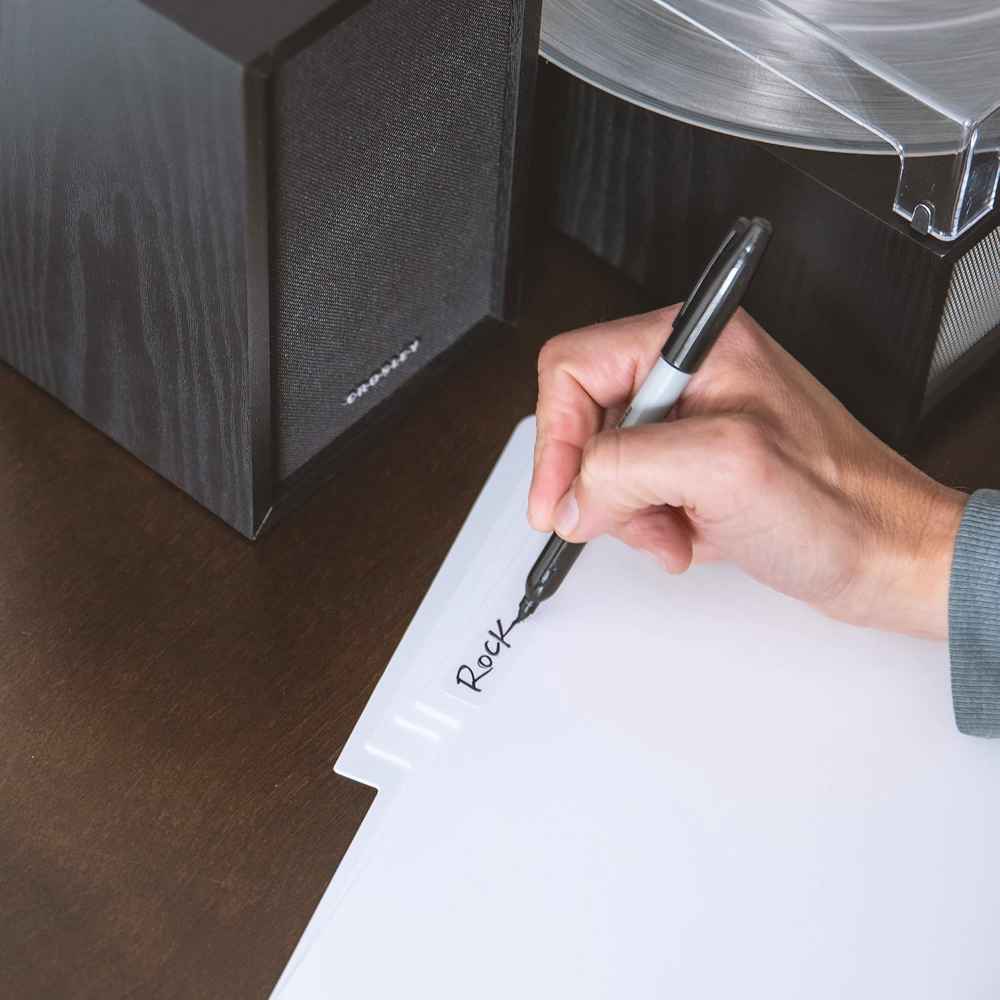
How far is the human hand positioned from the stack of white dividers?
0.10 ft

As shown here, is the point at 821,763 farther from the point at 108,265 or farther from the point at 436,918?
the point at 108,265

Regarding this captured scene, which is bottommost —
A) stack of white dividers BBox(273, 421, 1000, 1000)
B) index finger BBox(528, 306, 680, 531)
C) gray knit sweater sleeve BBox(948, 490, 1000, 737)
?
stack of white dividers BBox(273, 421, 1000, 1000)

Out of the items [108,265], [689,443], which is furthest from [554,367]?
[108,265]

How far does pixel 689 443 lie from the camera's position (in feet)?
2.17

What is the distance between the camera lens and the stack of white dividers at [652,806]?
625 millimetres

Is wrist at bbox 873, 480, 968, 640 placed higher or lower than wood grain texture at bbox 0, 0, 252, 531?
lower

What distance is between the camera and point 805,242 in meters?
0.76

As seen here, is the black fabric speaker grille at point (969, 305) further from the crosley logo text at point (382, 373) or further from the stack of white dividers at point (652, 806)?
the crosley logo text at point (382, 373)

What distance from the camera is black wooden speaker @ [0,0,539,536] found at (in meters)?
0.59

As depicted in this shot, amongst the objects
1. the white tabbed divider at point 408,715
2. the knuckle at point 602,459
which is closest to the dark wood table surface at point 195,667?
the white tabbed divider at point 408,715

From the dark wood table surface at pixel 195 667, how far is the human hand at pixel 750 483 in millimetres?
76

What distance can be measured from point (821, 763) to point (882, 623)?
0.08m

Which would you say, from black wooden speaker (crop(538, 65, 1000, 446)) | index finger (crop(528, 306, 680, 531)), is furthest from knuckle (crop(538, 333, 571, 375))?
black wooden speaker (crop(538, 65, 1000, 446))

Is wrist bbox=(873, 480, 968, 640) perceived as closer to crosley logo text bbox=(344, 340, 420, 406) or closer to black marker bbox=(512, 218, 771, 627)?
black marker bbox=(512, 218, 771, 627)
